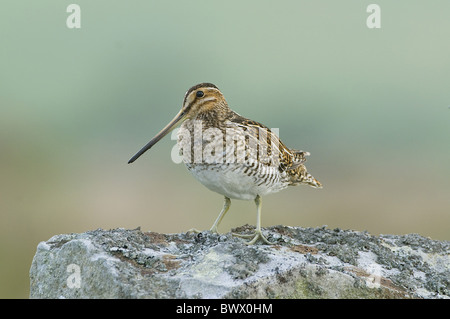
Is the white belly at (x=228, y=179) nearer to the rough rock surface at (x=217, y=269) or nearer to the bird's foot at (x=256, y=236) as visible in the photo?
the bird's foot at (x=256, y=236)

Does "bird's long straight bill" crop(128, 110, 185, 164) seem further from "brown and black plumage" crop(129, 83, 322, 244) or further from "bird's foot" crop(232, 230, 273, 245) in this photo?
"bird's foot" crop(232, 230, 273, 245)

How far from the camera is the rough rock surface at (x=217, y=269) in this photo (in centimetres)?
368

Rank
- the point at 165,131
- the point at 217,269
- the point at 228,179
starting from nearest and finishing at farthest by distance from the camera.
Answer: the point at 217,269 < the point at 228,179 < the point at 165,131

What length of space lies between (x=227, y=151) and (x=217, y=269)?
1.28 meters

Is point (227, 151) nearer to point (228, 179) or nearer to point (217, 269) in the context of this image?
point (228, 179)

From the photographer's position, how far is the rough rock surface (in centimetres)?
368

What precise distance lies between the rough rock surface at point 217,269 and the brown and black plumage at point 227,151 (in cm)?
47

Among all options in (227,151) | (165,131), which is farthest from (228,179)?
(165,131)

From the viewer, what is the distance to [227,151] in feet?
16.0

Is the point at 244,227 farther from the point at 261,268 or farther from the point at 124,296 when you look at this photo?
the point at 124,296

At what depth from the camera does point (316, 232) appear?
16.8 ft

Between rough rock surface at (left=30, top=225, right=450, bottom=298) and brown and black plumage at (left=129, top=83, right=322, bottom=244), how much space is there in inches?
18.5

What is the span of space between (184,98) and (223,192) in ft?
2.97
